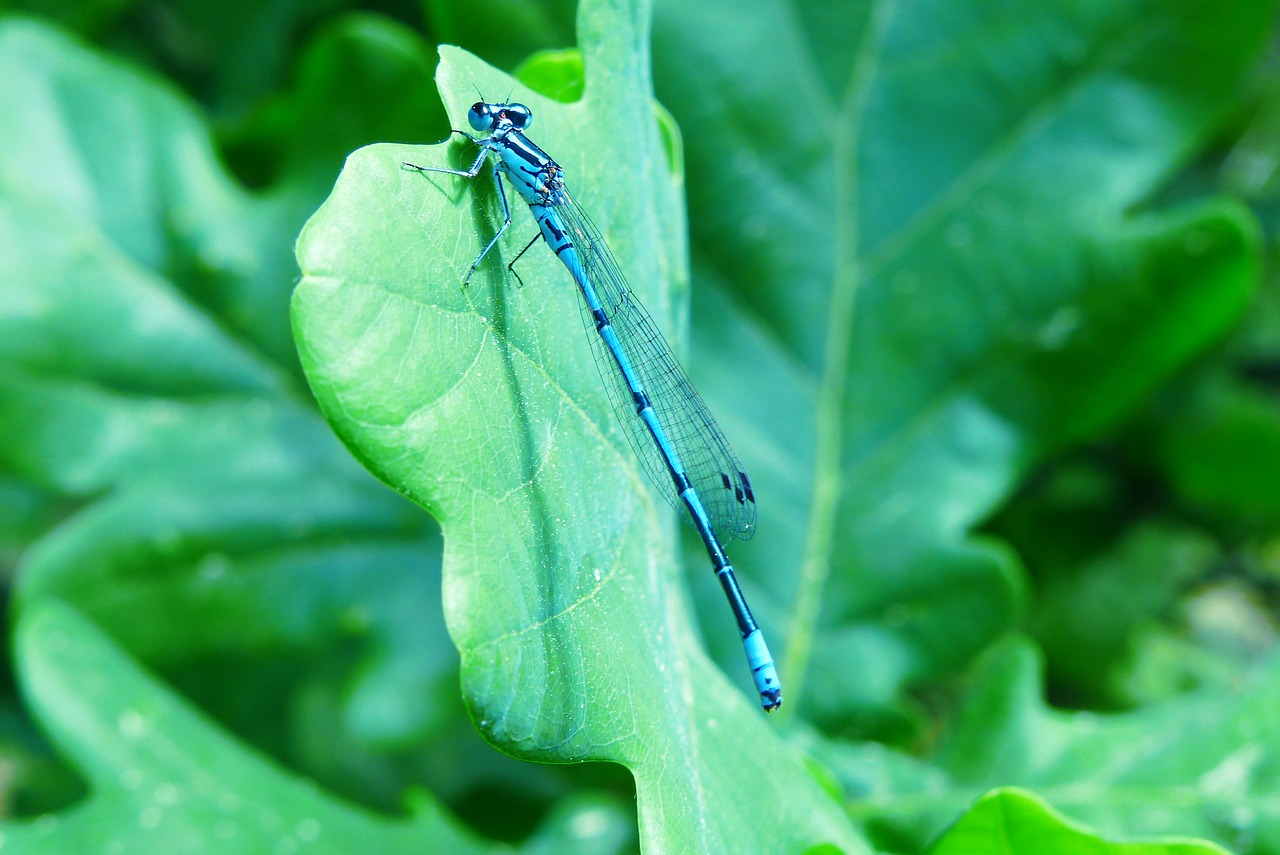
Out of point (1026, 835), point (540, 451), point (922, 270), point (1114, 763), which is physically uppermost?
point (922, 270)

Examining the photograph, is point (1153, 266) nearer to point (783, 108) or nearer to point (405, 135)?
point (783, 108)

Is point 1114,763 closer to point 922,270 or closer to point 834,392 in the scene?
point 834,392

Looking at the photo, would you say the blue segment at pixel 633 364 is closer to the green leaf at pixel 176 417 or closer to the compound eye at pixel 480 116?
the compound eye at pixel 480 116

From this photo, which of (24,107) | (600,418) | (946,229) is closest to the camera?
(600,418)

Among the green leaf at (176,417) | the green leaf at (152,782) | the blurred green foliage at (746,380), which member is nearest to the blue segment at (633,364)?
the blurred green foliage at (746,380)

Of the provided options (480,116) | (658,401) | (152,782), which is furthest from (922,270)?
(152,782)

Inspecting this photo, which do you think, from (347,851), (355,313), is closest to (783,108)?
(355,313)

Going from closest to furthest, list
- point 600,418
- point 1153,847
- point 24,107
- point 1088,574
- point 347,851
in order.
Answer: point 1153,847 → point 600,418 → point 347,851 → point 24,107 → point 1088,574
